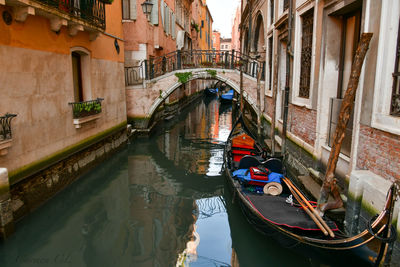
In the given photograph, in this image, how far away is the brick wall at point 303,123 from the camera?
5.10 metres

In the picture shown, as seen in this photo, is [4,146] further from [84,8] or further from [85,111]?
[84,8]

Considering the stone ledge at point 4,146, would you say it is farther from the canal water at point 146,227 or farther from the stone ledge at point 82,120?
the stone ledge at point 82,120

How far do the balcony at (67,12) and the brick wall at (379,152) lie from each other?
14.3ft

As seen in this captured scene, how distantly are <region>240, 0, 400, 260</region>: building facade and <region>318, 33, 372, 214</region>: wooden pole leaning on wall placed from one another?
166mm

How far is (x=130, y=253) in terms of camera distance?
3807 mm

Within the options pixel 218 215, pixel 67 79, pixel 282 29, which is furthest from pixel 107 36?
pixel 218 215

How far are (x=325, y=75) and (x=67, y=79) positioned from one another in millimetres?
4443

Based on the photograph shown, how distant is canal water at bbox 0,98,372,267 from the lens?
3660 mm

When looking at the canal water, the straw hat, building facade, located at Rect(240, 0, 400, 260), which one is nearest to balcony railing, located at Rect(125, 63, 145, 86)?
the canal water

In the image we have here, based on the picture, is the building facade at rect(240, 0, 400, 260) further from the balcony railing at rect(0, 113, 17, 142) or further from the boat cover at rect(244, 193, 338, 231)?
the balcony railing at rect(0, 113, 17, 142)

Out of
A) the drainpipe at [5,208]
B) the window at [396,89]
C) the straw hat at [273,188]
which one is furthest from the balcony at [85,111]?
the window at [396,89]

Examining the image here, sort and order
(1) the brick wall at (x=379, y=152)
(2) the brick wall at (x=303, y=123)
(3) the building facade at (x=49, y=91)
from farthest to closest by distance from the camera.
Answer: (2) the brick wall at (x=303, y=123) → (3) the building facade at (x=49, y=91) → (1) the brick wall at (x=379, y=152)

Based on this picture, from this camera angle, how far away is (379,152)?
3.09 m

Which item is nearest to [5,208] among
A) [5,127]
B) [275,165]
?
[5,127]
